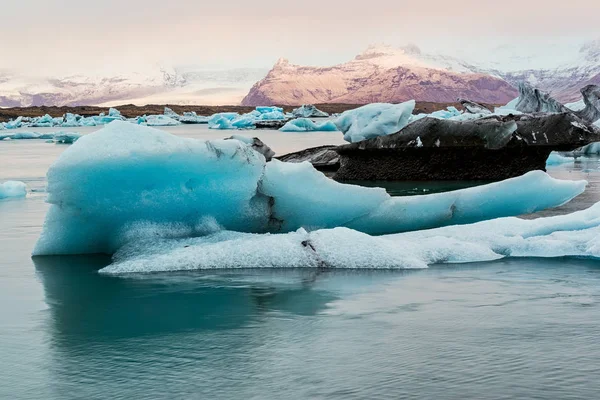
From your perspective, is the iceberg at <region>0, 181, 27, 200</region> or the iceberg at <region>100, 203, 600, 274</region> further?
the iceberg at <region>0, 181, 27, 200</region>

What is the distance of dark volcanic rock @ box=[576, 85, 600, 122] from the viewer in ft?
75.4

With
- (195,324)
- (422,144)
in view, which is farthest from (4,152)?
(195,324)

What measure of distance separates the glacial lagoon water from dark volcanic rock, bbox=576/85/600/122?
17019mm

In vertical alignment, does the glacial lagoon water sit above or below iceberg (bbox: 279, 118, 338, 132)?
below

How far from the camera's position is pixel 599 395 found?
3.88 metres

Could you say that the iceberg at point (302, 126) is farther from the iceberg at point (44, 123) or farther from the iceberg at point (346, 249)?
the iceberg at point (346, 249)

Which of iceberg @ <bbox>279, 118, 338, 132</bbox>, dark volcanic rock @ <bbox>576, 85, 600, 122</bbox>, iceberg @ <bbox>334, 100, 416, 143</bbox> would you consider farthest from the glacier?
iceberg @ <bbox>279, 118, 338, 132</bbox>

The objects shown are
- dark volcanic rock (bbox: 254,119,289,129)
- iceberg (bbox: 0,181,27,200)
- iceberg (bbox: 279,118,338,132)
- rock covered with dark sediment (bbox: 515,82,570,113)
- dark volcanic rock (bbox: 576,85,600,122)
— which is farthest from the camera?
dark volcanic rock (bbox: 254,119,289,129)

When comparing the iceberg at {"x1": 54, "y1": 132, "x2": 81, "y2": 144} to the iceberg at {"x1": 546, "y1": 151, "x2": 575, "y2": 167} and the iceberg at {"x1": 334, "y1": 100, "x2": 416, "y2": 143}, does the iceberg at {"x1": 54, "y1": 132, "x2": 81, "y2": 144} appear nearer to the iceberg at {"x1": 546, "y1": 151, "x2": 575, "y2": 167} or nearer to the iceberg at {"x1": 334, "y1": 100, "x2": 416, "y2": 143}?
the iceberg at {"x1": 334, "y1": 100, "x2": 416, "y2": 143}

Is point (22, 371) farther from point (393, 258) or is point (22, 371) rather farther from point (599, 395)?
point (393, 258)

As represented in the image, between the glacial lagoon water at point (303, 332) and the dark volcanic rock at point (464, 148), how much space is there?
6.59 meters

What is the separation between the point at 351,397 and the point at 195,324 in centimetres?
170

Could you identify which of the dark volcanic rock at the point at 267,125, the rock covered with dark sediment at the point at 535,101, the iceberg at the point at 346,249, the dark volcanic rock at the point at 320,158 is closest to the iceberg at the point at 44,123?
the dark volcanic rock at the point at 267,125

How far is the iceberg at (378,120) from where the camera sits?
56.7 feet
